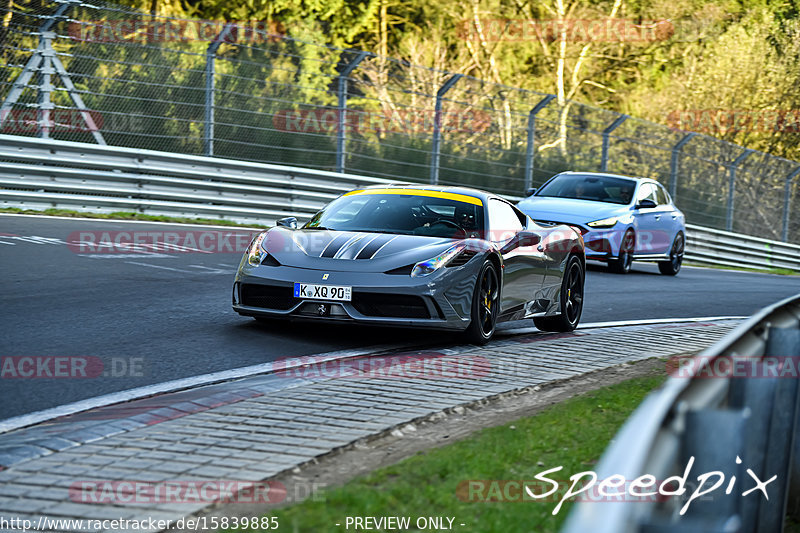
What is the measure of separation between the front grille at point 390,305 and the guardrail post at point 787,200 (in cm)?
2654

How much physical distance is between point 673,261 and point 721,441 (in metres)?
17.7

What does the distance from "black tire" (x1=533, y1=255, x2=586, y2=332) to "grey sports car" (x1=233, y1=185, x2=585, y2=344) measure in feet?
0.81

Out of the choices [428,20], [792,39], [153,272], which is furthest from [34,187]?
[792,39]

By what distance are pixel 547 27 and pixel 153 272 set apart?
129ft

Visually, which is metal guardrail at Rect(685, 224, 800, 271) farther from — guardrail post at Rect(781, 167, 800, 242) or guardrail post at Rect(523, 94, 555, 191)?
guardrail post at Rect(523, 94, 555, 191)

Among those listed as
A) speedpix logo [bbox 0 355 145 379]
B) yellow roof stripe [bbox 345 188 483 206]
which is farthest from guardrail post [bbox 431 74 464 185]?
speedpix logo [bbox 0 355 145 379]

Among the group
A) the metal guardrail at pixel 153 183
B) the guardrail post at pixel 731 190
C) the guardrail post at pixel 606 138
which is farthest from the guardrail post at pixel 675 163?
the metal guardrail at pixel 153 183

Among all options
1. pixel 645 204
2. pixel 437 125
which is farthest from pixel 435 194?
pixel 437 125

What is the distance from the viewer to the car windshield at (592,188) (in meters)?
19.1

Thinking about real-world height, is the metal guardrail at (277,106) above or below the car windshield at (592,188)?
above

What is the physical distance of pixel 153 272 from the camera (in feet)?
39.5

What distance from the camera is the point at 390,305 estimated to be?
8375 mm

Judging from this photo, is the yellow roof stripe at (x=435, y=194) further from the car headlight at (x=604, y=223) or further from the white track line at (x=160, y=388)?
the car headlight at (x=604, y=223)

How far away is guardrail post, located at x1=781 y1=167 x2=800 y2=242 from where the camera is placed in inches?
1300
